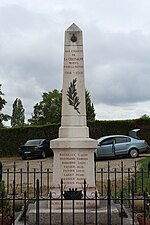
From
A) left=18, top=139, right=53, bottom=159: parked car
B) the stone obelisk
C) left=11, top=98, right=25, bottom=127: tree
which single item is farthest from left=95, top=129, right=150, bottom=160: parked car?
left=11, top=98, right=25, bottom=127: tree

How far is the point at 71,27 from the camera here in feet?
24.5

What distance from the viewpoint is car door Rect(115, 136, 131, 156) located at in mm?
19666

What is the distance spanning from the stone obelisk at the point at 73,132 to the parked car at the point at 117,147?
12248 mm

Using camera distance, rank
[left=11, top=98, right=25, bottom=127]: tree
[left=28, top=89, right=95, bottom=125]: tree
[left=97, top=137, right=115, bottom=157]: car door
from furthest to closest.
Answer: [left=11, top=98, right=25, bottom=127]: tree
[left=28, top=89, right=95, bottom=125]: tree
[left=97, top=137, right=115, bottom=157]: car door

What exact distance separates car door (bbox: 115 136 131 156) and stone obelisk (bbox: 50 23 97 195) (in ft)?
41.6

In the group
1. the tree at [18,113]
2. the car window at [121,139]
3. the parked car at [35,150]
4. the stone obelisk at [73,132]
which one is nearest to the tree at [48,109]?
the tree at [18,113]

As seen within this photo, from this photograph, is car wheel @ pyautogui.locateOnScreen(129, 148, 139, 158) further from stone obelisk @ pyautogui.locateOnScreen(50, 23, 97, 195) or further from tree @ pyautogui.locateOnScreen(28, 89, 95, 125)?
tree @ pyautogui.locateOnScreen(28, 89, 95, 125)

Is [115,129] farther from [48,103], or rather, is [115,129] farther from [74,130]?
[48,103]

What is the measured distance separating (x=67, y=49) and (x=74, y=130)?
1591 mm

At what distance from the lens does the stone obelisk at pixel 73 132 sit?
695 cm

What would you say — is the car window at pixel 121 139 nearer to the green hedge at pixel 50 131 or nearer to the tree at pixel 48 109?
the green hedge at pixel 50 131

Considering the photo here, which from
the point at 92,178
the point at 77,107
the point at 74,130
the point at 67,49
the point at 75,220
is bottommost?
the point at 75,220

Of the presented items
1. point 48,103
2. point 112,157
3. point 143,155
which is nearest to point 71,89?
point 112,157

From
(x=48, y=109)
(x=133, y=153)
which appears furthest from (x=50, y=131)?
(x=48, y=109)
